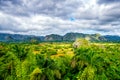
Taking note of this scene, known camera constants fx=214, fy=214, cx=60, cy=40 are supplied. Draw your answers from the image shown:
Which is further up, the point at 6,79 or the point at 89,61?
the point at 89,61

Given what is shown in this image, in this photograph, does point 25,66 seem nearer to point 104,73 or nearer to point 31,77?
point 31,77

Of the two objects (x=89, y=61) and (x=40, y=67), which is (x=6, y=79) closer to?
(x=40, y=67)

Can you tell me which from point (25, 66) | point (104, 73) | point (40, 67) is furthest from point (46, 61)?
point (104, 73)

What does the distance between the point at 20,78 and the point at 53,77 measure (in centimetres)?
499

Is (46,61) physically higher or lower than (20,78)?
higher

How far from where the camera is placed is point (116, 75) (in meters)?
26.9

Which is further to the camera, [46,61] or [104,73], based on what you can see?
[46,61]

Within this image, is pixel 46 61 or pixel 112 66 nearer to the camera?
pixel 112 66

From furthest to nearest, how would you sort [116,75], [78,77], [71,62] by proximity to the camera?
[71,62] → [116,75] → [78,77]

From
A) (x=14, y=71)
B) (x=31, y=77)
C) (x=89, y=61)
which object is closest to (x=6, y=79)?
(x=14, y=71)

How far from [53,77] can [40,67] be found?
2.47 m

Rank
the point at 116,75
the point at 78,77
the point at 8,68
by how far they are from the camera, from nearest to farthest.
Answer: the point at 78,77 < the point at 116,75 < the point at 8,68

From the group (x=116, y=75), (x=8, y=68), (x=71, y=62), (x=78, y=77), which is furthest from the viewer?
(x=8, y=68)

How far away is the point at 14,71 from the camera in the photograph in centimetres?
3067
